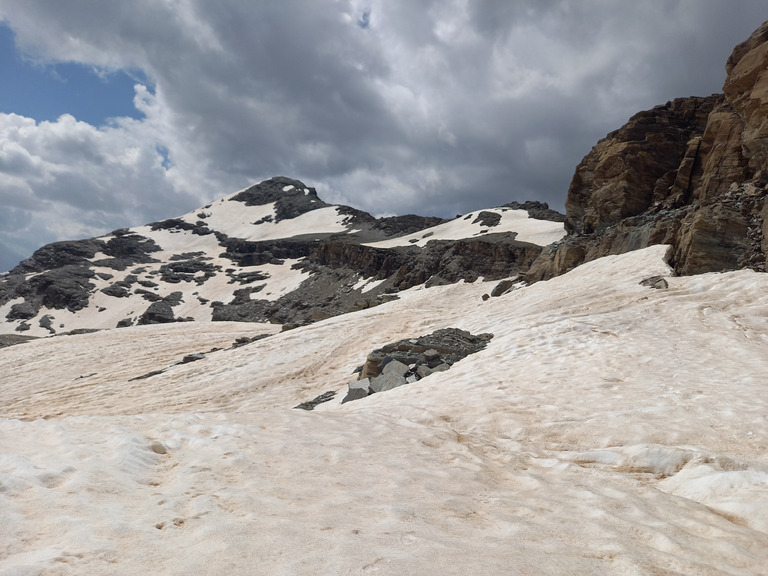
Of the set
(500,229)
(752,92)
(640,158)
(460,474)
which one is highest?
(500,229)

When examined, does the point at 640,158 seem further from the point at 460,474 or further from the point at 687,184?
the point at 460,474

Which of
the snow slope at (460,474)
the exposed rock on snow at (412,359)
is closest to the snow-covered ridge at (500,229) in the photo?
the exposed rock on snow at (412,359)

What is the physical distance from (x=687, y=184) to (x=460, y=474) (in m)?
28.0

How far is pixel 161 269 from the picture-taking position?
106188 mm

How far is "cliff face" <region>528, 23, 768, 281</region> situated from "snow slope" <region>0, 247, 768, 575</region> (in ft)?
18.4

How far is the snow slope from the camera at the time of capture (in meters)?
3.08

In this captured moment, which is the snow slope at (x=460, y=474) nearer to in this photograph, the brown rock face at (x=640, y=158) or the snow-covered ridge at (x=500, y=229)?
the brown rock face at (x=640, y=158)

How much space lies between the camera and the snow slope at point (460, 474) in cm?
308

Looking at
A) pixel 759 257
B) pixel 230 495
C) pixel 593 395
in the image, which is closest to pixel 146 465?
pixel 230 495

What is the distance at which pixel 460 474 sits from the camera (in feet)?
17.8

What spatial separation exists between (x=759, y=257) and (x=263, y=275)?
9179cm

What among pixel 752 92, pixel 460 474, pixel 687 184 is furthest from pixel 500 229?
pixel 460 474

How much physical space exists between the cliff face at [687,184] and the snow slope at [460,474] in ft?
18.4

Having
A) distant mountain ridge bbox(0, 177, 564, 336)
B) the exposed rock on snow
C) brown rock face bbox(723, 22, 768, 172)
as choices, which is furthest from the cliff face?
distant mountain ridge bbox(0, 177, 564, 336)
